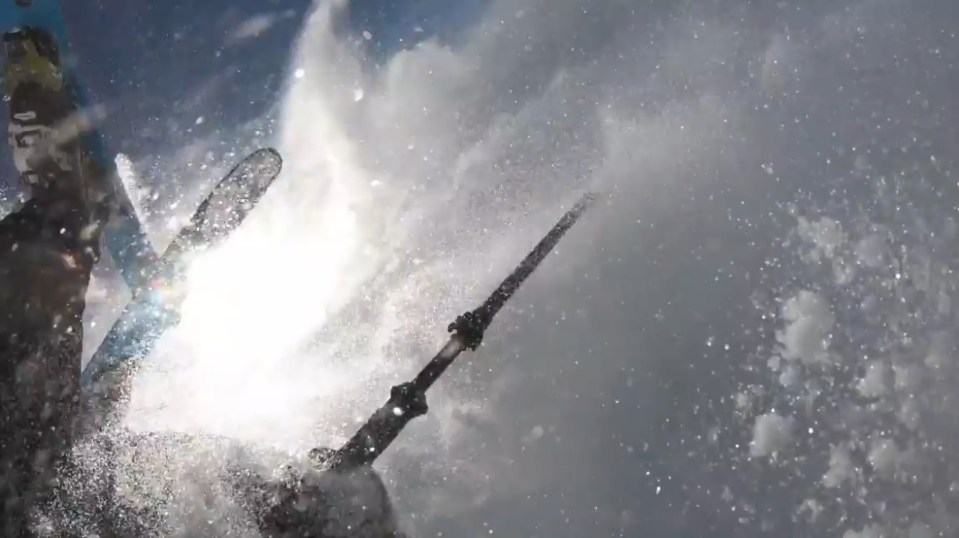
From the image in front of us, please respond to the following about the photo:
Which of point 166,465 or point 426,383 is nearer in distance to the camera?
point 166,465

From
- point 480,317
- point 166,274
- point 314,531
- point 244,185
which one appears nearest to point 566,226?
point 480,317

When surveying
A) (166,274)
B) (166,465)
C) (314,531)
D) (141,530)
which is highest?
(166,274)

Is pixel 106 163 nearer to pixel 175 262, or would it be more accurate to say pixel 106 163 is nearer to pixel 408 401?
pixel 175 262

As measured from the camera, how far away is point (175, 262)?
12.8 m

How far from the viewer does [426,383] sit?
46.3 ft

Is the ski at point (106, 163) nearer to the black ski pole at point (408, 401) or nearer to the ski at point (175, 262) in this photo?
the ski at point (175, 262)

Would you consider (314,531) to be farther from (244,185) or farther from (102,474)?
(244,185)

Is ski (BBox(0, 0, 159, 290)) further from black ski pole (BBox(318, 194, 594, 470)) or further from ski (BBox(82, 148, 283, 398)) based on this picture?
black ski pole (BBox(318, 194, 594, 470))

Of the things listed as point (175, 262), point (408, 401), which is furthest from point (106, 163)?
point (408, 401)

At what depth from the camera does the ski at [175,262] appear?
1219cm

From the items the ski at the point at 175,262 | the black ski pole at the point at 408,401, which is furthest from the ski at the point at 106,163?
the black ski pole at the point at 408,401

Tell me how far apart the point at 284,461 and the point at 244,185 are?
495cm

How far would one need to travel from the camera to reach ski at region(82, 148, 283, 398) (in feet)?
40.0

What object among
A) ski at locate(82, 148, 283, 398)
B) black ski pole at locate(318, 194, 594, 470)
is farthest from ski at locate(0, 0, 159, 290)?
black ski pole at locate(318, 194, 594, 470)
